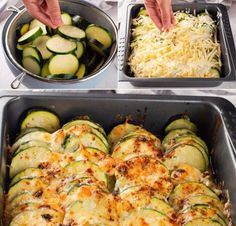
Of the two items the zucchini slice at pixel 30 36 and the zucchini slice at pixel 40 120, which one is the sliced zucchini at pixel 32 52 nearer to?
the zucchini slice at pixel 30 36

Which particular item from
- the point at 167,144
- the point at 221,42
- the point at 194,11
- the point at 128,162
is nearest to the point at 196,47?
the point at 221,42

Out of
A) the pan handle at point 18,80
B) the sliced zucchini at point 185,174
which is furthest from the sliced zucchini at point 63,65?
the sliced zucchini at point 185,174

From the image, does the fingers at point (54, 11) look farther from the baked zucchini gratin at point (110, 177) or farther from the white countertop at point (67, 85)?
the baked zucchini gratin at point (110, 177)

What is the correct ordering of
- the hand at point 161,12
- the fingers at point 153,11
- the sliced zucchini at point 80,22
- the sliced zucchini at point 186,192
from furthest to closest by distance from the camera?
the sliced zucchini at point 80,22 → the fingers at point 153,11 → the hand at point 161,12 → the sliced zucchini at point 186,192

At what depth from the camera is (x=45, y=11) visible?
192 centimetres

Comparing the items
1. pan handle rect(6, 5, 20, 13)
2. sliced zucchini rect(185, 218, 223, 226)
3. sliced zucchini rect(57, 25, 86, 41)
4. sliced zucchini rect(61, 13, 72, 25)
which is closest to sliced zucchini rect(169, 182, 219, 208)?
sliced zucchini rect(185, 218, 223, 226)

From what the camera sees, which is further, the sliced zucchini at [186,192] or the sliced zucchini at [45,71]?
the sliced zucchini at [45,71]

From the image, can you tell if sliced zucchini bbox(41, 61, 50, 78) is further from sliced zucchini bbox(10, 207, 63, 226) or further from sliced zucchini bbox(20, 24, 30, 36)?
sliced zucchini bbox(10, 207, 63, 226)

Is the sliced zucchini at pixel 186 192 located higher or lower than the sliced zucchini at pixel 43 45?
lower

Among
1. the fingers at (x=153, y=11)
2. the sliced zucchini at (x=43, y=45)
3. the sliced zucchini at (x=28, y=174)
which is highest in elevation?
the fingers at (x=153, y=11)

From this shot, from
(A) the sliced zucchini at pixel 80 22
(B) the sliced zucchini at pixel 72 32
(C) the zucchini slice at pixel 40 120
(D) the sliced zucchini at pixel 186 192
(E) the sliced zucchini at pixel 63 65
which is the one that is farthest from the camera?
(A) the sliced zucchini at pixel 80 22

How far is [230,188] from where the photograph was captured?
1.46m

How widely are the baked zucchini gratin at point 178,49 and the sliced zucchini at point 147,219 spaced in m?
0.78

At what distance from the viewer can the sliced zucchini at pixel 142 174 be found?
4.71 feet
